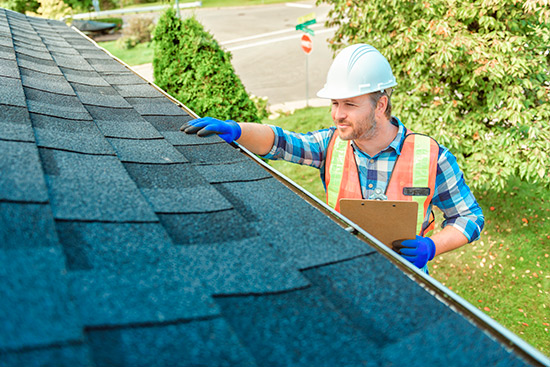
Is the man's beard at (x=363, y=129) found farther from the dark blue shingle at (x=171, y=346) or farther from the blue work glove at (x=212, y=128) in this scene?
the dark blue shingle at (x=171, y=346)

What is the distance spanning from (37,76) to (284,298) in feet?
8.94

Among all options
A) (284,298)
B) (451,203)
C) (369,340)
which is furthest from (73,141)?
(451,203)

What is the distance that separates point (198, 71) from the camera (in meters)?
5.00

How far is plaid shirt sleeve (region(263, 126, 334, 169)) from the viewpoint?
3.00m

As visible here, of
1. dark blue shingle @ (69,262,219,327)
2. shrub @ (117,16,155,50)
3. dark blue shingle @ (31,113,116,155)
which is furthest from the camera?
shrub @ (117,16,155,50)

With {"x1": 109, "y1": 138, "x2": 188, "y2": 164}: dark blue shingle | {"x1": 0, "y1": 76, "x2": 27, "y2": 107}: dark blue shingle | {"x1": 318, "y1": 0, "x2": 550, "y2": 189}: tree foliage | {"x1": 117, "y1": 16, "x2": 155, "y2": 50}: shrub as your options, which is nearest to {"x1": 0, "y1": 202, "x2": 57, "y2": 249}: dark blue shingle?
{"x1": 109, "y1": 138, "x2": 188, "y2": 164}: dark blue shingle

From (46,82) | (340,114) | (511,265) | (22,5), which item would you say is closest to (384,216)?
(340,114)

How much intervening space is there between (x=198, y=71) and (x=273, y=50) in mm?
14532

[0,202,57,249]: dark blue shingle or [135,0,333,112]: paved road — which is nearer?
[0,202,57,249]: dark blue shingle

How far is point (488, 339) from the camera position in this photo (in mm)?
1137

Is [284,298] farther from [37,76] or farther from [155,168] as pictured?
[37,76]

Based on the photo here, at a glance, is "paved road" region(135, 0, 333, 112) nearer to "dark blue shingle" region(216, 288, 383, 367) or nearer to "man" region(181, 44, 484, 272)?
"man" region(181, 44, 484, 272)

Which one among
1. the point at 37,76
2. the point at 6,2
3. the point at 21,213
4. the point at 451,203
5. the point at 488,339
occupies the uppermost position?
the point at 6,2

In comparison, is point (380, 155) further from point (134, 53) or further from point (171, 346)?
point (134, 53)
